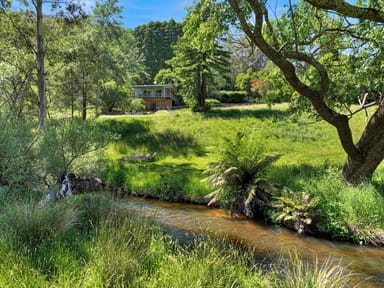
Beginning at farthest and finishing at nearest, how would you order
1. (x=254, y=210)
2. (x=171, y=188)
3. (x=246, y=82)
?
(x=246, y=82)
(x=171, y=188)
(x=254, y=210)

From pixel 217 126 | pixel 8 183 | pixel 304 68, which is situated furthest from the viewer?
pixel 217 126

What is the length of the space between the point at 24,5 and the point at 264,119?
1298 cm

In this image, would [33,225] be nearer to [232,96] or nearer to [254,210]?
[254,210]

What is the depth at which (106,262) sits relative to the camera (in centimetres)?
270

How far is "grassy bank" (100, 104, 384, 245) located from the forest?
0.04 m

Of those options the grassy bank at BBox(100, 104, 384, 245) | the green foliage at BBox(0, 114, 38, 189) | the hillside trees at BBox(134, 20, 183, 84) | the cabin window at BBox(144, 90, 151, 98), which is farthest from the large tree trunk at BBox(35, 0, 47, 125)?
the hillside trees at BBox(134, 20, 183, 84)

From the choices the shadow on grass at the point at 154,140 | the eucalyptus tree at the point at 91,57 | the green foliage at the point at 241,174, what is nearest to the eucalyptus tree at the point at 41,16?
the eucalyptus tree at the point at 91,57

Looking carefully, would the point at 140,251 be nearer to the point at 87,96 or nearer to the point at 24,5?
the point at 24,5

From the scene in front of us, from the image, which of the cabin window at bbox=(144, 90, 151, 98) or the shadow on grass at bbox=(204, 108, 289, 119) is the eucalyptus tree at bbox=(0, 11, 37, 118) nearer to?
the shadow on grass at bbox=(204, 108, 289, 119)

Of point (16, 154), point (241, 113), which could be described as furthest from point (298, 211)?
point (241, 113)

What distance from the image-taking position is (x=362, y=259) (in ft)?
14.8

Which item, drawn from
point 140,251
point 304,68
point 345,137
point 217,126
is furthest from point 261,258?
point 217,126

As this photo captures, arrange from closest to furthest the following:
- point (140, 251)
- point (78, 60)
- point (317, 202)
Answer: point (140, 251) < point (317, 202) < point (78, 60)

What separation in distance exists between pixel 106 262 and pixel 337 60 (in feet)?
26.0
